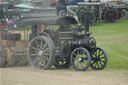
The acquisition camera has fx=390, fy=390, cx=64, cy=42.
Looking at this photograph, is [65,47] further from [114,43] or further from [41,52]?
[114,43]

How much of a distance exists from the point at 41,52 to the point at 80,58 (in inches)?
49.2

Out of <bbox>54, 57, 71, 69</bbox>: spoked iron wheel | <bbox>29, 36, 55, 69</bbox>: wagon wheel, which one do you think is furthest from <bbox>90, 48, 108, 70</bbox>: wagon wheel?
<bbox>29, 36, 55, 69</bbox>: wagon wheel

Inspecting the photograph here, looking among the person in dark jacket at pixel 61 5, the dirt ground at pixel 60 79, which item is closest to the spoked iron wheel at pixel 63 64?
the dirt ground at pixel 60 79

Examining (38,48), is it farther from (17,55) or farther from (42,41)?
(17,55)

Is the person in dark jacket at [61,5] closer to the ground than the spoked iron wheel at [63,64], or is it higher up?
higher up

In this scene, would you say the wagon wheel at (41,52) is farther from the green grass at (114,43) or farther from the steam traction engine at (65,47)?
the green grass at (114,43)

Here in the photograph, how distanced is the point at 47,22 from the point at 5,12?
61.2ft

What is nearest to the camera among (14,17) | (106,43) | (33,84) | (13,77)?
(33,84)

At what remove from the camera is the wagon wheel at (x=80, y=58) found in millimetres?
10617

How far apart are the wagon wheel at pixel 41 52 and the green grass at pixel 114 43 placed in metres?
2.45

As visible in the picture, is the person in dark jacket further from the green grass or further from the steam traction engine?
the steam traction engine

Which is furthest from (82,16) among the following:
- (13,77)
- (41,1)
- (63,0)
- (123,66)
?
(13,77)

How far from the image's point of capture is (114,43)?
755 inches

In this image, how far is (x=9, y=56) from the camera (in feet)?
41.2
